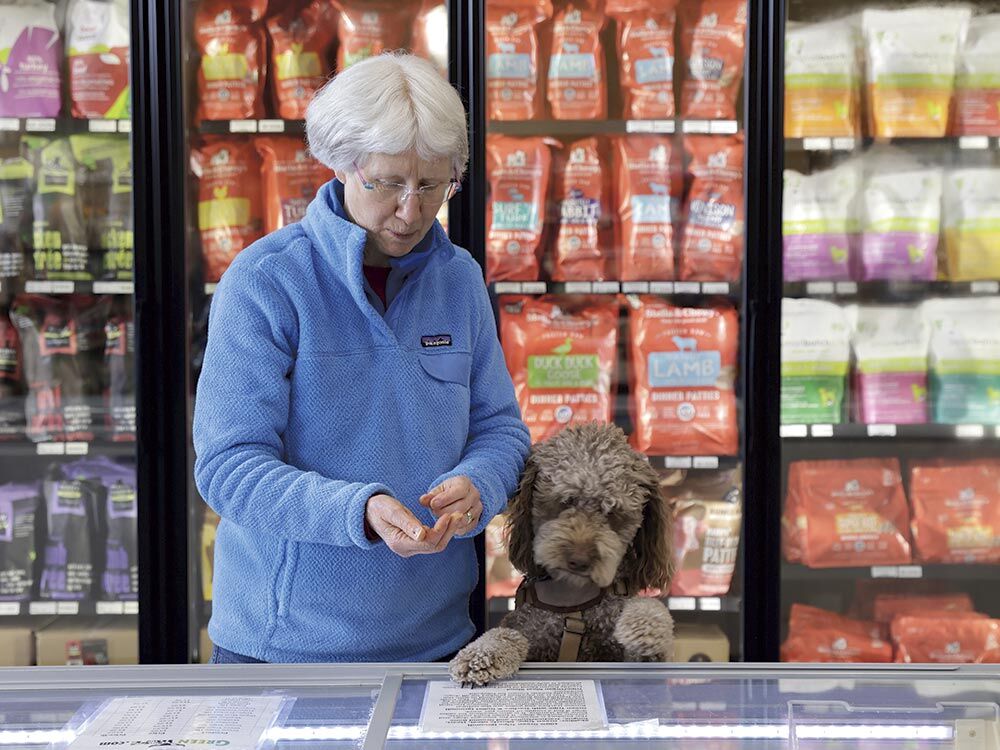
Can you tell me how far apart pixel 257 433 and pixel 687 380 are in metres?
1.68

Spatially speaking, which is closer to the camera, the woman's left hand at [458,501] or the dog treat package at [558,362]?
the woman's left hand at [458,501]

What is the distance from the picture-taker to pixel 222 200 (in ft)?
8.89

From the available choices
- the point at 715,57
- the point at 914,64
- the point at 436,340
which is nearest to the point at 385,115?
the point at 436,340

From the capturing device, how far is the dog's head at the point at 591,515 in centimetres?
128

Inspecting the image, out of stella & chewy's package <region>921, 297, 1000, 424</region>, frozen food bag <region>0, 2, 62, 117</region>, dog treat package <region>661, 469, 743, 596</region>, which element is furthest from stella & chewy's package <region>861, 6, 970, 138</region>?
frozen food bag <region>0, 2, 62, 117</region>

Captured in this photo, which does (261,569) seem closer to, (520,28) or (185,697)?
(185,697)

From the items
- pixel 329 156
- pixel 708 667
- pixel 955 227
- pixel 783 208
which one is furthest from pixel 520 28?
pixel 708 667

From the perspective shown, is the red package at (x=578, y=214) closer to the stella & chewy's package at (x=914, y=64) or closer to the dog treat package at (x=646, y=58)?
the dog treat package at (x=646, y=58)

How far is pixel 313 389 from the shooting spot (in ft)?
4.31

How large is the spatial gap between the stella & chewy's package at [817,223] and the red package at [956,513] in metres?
0.62

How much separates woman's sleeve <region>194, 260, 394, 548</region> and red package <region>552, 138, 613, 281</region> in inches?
59.5

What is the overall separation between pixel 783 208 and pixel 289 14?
4.64 feet

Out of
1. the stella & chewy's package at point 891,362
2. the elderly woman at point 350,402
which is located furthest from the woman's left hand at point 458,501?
the stella & chewy's package at point 891,362

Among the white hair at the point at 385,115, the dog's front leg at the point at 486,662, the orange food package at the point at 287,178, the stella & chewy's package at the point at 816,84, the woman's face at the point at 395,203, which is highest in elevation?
the stella & chewy's package at the point at 816,84
